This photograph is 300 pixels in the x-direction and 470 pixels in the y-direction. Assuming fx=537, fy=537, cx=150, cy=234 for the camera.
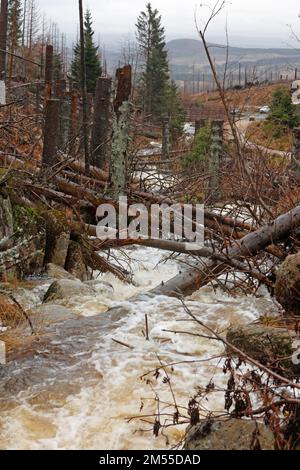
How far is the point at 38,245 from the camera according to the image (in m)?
7.64

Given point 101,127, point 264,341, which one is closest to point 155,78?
point 101,127

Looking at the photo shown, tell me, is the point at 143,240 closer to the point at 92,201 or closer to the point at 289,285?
the point at 92,201

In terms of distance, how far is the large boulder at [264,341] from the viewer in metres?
4.06

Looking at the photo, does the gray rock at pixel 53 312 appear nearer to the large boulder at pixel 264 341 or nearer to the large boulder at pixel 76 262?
the large boulder at pixel 264 341

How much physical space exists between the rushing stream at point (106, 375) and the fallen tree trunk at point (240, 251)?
0.23 m

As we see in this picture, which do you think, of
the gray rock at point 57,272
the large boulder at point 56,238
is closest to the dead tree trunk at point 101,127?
the large boulder at point 56,238

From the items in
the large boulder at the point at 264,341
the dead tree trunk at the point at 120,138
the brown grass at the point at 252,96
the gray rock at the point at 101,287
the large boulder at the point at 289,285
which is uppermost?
the brown grass at the point at 252,96

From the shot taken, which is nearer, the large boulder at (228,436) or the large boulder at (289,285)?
the large boulder at (228,436)

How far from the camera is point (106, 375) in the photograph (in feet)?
14.6

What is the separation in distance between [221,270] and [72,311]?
1.74 m

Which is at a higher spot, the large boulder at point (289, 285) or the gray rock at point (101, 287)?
the large boulder at point (289, 285)

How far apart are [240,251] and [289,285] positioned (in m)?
1.09
